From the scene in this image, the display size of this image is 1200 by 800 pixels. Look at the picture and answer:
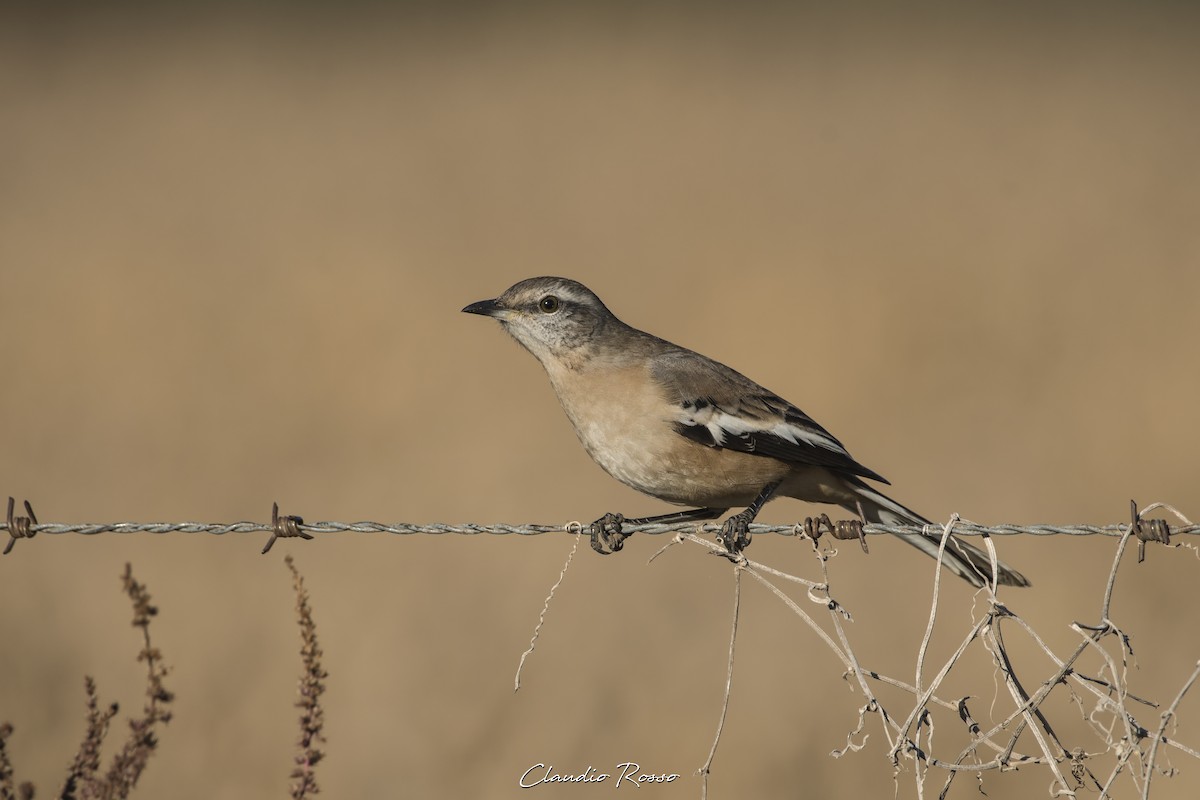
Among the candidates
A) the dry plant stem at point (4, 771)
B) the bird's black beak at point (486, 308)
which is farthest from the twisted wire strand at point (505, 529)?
the bird's black beak at point (486, 308)

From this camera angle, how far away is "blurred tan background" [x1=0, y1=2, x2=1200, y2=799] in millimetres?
9078

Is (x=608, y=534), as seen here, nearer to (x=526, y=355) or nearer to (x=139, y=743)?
(x=139, y=743)

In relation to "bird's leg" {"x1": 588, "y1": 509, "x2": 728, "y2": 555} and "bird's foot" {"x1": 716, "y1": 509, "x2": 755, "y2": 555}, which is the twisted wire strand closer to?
"bird's leg" {"x1": 588, "y1": 509, "x2": 728, "y2": 555}

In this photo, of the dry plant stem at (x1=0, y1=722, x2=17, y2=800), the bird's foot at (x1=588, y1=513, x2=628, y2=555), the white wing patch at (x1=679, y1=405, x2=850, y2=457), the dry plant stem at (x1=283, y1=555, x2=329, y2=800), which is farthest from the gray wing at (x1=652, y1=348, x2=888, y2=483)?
the dry plant stem at (x1=0, y1=722, x2=17, y2=800)

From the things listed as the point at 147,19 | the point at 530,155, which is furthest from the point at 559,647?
the point at 147,19

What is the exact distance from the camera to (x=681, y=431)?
6.57 m

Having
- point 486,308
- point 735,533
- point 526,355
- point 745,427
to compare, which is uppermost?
point 526,355

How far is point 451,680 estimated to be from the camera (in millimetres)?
9242

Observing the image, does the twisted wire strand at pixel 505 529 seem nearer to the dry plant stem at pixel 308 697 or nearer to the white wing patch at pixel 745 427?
the dry plant stem at pixel 308 697

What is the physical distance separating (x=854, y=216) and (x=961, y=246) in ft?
4.72

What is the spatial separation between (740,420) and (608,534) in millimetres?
1003

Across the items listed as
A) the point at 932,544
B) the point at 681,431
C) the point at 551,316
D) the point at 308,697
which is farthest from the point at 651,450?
the point at 308,697

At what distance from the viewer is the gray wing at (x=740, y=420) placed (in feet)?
21.7

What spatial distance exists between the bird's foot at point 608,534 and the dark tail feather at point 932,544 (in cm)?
144
